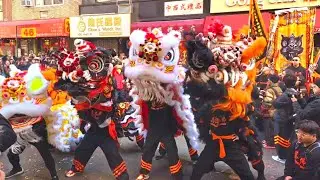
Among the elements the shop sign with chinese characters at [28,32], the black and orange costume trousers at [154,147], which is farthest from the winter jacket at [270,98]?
the shop sign with chinese characters at [28,32]

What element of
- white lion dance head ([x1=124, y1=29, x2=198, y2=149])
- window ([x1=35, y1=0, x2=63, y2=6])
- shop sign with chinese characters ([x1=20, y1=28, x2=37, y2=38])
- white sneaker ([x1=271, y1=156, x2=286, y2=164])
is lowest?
white sneaker ([x1=271, y1=156, x2=286, y2=164])

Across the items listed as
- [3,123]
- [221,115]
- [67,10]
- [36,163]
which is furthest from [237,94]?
[67,10]

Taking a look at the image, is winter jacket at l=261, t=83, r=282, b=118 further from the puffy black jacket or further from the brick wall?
the brick wall

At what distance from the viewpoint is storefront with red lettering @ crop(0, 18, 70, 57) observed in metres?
16.4

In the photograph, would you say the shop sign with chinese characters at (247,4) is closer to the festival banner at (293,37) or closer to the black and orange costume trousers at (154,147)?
the festival banner at (293,37)

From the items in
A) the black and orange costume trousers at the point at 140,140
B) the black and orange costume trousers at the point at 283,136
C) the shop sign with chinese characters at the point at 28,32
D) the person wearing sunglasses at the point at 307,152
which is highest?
the shop sign with chinese characters at the point at 28,32

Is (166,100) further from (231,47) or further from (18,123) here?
(18,123)

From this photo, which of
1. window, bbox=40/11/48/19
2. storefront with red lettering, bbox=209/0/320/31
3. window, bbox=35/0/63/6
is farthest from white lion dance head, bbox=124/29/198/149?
window, bbox=40/11/48/19

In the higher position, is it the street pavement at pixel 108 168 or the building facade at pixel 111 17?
the building facade at pixel 111 17

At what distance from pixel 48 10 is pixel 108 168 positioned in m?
13.9

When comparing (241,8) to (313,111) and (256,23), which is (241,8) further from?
(313,111)

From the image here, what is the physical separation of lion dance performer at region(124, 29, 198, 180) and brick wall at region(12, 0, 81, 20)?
1278 centimetres

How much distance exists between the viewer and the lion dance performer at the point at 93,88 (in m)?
4.21

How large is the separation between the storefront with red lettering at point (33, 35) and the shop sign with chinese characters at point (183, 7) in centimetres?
453
